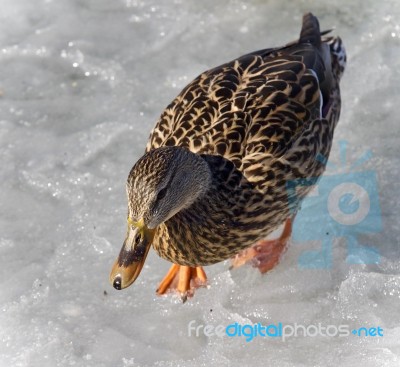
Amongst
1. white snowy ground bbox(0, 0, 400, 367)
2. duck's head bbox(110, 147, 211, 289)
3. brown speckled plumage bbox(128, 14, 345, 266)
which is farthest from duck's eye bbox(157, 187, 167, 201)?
white snowy ground bbox(0, 0, 400, 367)

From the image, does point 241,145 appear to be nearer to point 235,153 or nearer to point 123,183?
point 235,153

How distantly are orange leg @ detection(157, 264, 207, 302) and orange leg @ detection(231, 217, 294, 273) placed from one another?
0.22 meters

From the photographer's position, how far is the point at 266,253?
15.9 feet

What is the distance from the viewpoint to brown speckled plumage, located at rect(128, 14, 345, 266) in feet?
13.5

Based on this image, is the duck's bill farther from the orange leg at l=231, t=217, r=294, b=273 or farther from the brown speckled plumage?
the orange leg at l=231, t=217, r=294, b=273

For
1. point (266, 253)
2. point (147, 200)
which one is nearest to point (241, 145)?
point (147, 200)

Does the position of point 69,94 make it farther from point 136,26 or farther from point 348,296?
point 348,296

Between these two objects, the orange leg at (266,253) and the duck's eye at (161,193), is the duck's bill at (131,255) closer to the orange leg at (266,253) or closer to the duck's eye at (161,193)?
the duck's eye at (161,193)

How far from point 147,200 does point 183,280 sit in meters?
1.16

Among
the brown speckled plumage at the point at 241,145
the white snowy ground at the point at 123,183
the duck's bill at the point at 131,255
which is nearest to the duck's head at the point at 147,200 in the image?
the duck's bill at the point at 131,255

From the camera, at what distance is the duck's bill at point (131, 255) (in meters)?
3.63

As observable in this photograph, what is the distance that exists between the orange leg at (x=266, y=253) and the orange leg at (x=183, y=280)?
22 cm

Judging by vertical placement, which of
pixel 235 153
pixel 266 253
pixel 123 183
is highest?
pixel 123 183

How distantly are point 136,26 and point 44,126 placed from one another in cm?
125
